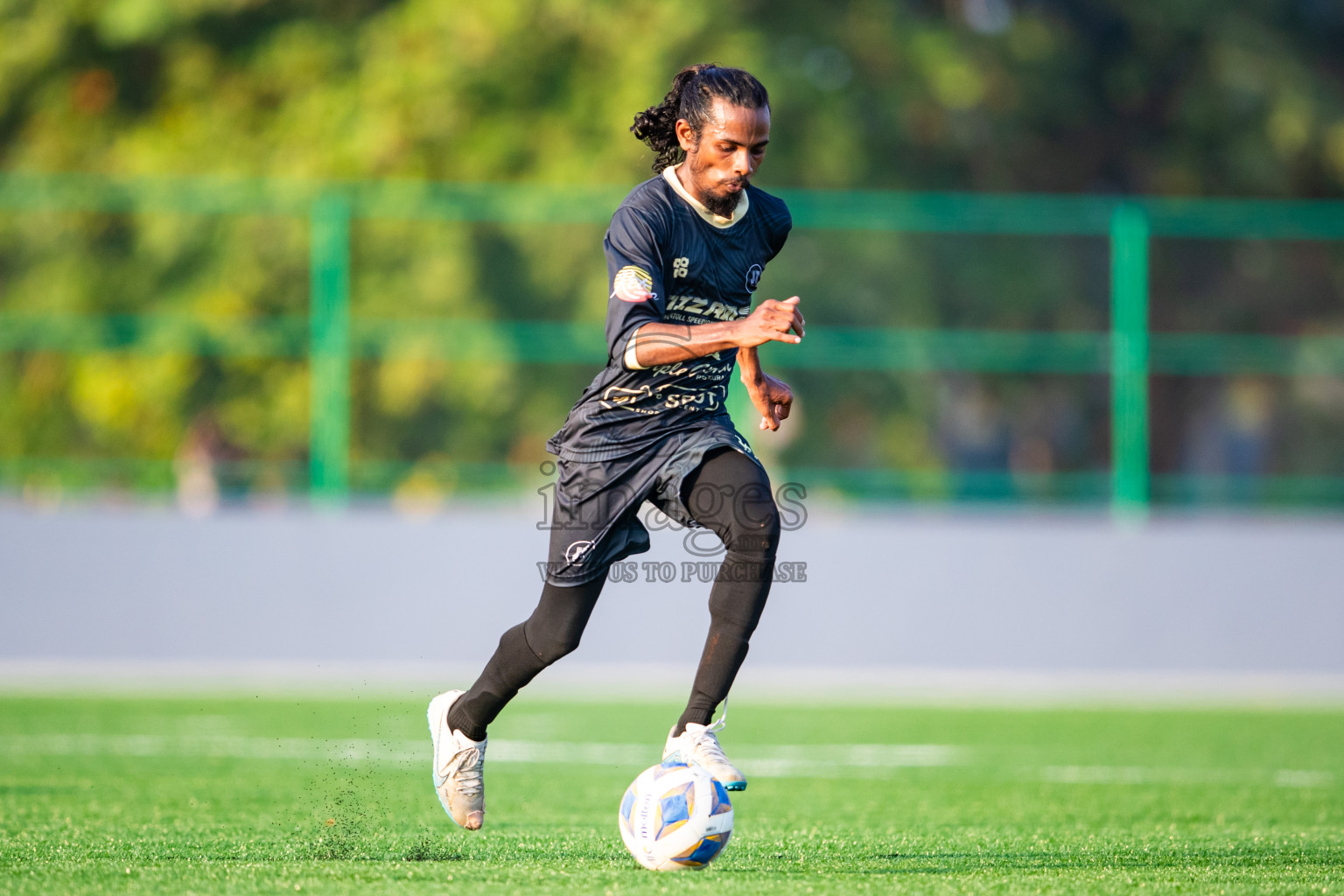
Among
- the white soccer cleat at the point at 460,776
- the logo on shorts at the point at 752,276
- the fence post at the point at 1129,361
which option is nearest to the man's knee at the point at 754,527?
the logo on shorts at the point at 752,276

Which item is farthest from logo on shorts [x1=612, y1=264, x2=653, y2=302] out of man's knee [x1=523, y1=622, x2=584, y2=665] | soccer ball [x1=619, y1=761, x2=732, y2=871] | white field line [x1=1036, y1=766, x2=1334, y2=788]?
white field line [x1=1036, y1=766, x2=1334, y2=788]

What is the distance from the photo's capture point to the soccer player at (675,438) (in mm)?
4473

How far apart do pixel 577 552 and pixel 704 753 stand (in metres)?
0.65

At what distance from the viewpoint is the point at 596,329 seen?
40.6 feet

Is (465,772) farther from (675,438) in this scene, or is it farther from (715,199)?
(715,199)

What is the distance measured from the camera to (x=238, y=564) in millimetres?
10812

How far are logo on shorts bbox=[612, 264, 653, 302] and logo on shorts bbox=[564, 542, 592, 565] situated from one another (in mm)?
694

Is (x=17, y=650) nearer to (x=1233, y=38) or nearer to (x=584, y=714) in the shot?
(x=584, y=714)

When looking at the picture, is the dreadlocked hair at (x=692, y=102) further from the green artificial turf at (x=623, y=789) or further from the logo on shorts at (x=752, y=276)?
the green artificial turf at (x=623, y=789)

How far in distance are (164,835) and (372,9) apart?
49.0ft

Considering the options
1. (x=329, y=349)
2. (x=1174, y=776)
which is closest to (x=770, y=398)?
(x=1174, y=776)

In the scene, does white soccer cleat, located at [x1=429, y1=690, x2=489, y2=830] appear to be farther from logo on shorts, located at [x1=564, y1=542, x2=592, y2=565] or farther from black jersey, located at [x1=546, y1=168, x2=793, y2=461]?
black jersey, located at [x1=546, y1=168, x2=793, y2=461]

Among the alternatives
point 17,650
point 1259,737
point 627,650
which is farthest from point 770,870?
point 17,650

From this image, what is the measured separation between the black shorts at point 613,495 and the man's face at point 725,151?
66 centimetres
